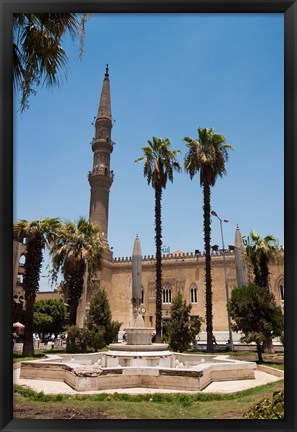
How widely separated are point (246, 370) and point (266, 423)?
9248mm

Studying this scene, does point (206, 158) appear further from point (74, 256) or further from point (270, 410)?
point (270, 410)

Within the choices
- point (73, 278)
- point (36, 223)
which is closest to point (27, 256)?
point (36, 223)

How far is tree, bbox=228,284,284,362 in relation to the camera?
1592 centimetres

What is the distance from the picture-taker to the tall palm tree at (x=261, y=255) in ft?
74.3

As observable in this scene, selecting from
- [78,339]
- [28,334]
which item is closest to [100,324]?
[78,339]

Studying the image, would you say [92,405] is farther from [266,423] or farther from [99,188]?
[99,188]

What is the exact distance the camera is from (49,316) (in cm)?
3778

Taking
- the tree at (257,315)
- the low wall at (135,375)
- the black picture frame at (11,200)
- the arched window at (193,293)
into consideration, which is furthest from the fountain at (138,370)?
the arched window at (193,293)

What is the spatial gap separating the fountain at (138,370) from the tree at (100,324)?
3.19 metres

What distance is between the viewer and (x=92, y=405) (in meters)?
7.25

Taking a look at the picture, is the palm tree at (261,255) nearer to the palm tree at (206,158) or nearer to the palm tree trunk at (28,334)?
the palm tree at (206,158)

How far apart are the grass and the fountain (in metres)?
1.06

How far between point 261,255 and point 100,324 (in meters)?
9.86
